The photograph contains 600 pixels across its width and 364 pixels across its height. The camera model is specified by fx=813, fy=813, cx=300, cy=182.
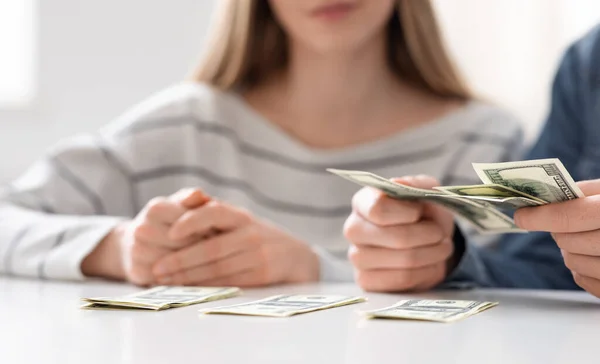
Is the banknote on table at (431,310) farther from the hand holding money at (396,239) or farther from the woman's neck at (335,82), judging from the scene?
the woman's neck at (335,82)

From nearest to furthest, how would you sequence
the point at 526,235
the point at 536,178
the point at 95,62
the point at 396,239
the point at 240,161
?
the point at 536,178 → the point at 396,239 → the point at 526,235 → the point at 240,161 → the point at 95,62

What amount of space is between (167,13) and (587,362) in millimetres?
2235

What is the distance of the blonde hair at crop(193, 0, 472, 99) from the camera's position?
5.65 ft

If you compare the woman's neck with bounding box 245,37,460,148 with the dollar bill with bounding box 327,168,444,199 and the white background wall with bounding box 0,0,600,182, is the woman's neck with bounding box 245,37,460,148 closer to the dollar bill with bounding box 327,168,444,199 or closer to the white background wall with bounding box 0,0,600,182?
the dollar bill with bounding box 327,168,444,199

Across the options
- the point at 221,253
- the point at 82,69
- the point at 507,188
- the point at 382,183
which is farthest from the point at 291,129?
the point at 82,69

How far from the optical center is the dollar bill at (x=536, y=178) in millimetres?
784

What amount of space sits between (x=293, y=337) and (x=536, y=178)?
0.30 metres

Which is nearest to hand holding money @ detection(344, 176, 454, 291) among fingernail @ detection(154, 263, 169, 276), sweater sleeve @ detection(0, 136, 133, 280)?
fingernail @ detection(154, 263, 169, 276)

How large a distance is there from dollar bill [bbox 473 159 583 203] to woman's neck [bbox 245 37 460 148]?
841 mm

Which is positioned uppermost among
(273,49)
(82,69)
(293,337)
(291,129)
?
(82,69)

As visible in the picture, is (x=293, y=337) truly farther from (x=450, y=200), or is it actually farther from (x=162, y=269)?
(x=162, y=269)

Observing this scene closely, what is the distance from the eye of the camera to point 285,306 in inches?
33.3

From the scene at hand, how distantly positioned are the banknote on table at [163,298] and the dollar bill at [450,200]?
21 centimetres

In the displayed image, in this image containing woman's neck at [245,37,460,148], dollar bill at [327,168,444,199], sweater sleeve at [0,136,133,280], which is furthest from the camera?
woman's neck at [245,37,460,148]
